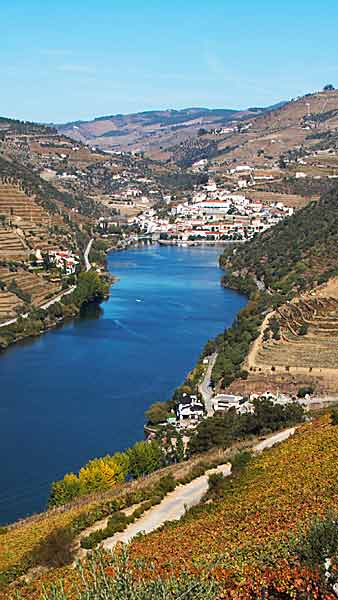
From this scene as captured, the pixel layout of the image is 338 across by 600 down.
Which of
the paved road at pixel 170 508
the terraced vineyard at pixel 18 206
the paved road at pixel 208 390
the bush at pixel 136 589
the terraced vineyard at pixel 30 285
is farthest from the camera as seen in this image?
the terraced vineyard at pixel 18 206

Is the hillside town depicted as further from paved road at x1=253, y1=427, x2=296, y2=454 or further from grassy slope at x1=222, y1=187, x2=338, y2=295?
paved road at x1=253, y1=427, x2=296, y2=454

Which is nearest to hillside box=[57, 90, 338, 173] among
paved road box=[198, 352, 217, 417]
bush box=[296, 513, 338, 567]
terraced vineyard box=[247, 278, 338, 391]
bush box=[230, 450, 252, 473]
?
terraced vineyard box=[247, 278, 338, 391]

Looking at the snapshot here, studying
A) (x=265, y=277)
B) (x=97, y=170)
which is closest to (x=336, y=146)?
(x=97, y=170)

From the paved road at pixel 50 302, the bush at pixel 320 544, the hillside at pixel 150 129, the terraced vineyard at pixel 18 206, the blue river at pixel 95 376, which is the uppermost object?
the hillside at pixel 150 129

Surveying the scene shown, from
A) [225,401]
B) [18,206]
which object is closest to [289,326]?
[225,401]

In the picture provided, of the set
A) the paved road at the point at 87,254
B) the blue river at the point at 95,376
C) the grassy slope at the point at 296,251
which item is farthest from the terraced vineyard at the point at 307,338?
the paved road at the point at 87,254

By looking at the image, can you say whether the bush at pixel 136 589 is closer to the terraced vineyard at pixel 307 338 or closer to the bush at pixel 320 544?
the bush at pixel 320 544

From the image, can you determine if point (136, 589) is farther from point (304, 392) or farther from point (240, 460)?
point (304, 392)
